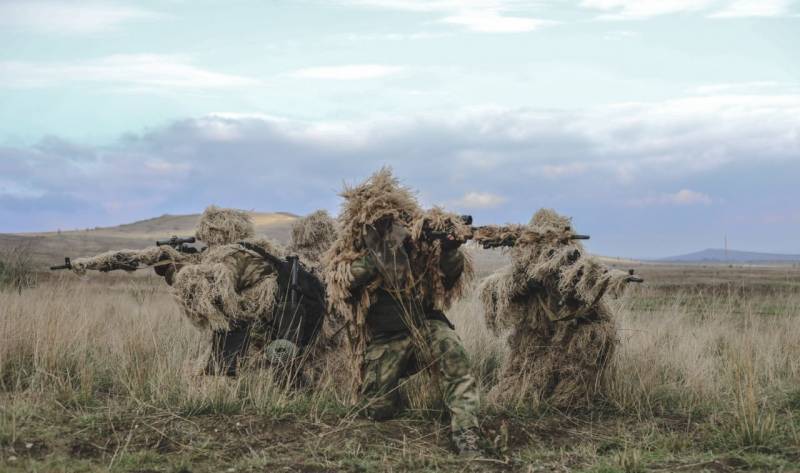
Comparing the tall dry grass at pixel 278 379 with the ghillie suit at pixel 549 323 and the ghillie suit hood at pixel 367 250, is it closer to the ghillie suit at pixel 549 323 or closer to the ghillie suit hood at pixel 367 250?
the ghillie suit at pixel 549 323

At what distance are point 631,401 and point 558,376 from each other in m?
0.72

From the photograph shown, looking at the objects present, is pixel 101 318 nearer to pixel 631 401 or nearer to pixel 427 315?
pixel 427 315

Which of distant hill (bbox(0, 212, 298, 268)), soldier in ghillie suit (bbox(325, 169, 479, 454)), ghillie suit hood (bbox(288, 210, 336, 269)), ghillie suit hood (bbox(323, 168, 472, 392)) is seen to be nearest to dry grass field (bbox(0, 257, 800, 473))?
soldier in ghillie suit (bbox(325, 169, 479, 454))

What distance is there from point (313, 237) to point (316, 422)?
2.32 m

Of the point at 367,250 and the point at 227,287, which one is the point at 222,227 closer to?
the point at 227,287

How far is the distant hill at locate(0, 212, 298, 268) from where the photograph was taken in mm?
35812

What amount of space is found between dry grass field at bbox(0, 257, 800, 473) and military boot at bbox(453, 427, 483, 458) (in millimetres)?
84

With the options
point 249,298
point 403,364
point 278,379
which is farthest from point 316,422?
point 249,298

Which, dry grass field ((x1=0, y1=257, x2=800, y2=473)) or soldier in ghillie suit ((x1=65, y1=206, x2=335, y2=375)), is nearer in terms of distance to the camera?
dry grass field ((x1=0, y1=257, x2=800, y2=473))

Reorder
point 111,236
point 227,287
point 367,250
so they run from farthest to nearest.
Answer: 1. point 111,236
2. point 227,287
3. point 367,250

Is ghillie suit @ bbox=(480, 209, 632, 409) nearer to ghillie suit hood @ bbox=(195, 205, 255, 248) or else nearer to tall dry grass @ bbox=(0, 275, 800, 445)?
tall dry grass @ bbox=(0, 275, 800, 445)

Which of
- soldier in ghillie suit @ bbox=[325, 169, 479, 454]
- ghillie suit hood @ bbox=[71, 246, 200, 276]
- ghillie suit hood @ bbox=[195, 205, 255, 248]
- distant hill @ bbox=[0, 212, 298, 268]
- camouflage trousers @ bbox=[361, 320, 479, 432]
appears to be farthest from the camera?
distant hill @ bbox=[0, 212, 298, 268]

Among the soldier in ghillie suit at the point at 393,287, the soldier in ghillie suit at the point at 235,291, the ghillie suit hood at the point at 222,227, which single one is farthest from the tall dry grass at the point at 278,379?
the ghillie suit hood at the point at 222,227

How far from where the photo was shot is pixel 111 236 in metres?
51.1
